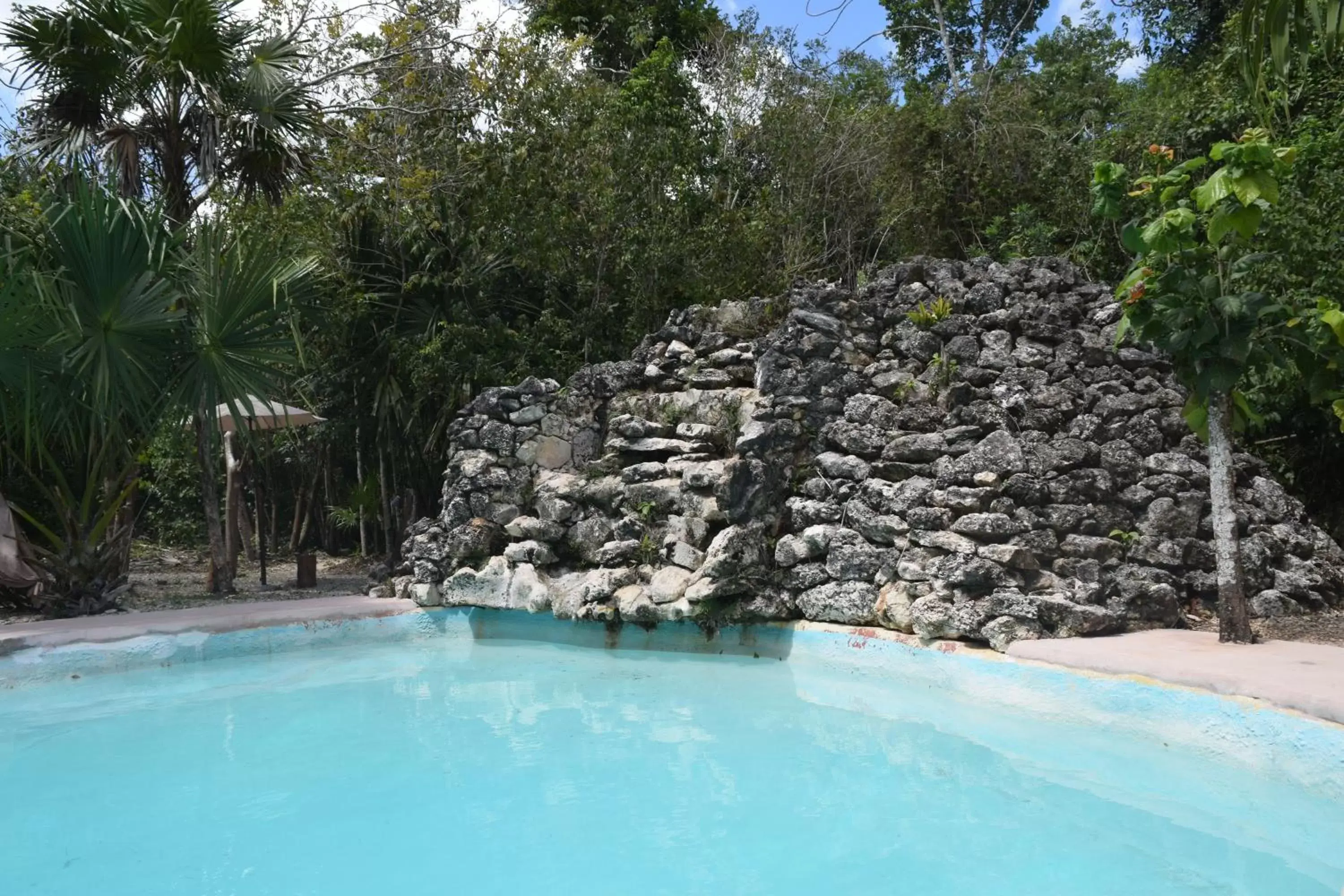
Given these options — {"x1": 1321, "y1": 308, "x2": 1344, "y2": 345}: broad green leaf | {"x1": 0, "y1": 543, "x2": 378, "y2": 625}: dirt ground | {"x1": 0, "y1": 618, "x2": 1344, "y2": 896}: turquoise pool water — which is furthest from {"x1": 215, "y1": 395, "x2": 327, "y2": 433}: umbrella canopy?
{"x1": 1321, "y1": 308, "x2": 1344, "y2": 345}: broad green leaf

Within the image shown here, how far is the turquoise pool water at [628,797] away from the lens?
3246 millimetres

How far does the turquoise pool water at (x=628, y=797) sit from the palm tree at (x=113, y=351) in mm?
1978

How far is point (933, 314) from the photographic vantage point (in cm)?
720

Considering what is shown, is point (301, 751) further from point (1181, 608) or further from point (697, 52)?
point (697, 52)

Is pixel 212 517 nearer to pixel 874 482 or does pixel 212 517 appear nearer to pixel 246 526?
pixel 246 526

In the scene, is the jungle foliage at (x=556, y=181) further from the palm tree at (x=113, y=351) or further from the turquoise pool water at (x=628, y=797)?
the turquoise pool water at (x=628, y=797)

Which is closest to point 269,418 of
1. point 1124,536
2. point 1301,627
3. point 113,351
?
point 113,351

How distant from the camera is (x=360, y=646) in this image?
23.0 ft

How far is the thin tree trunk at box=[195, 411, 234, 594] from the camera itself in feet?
26.0

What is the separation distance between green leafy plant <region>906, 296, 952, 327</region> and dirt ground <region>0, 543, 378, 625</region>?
16.9 ft

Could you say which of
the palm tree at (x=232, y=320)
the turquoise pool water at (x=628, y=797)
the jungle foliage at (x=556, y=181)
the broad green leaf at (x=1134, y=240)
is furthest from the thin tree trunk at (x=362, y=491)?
the broad green leaf at (x=1134, y=240)

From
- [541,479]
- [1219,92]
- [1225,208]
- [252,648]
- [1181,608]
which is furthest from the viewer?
[1219,92]

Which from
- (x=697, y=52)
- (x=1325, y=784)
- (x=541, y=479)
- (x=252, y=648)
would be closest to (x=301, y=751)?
(x=252, y=648)

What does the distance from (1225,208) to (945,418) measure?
2.37 metres
